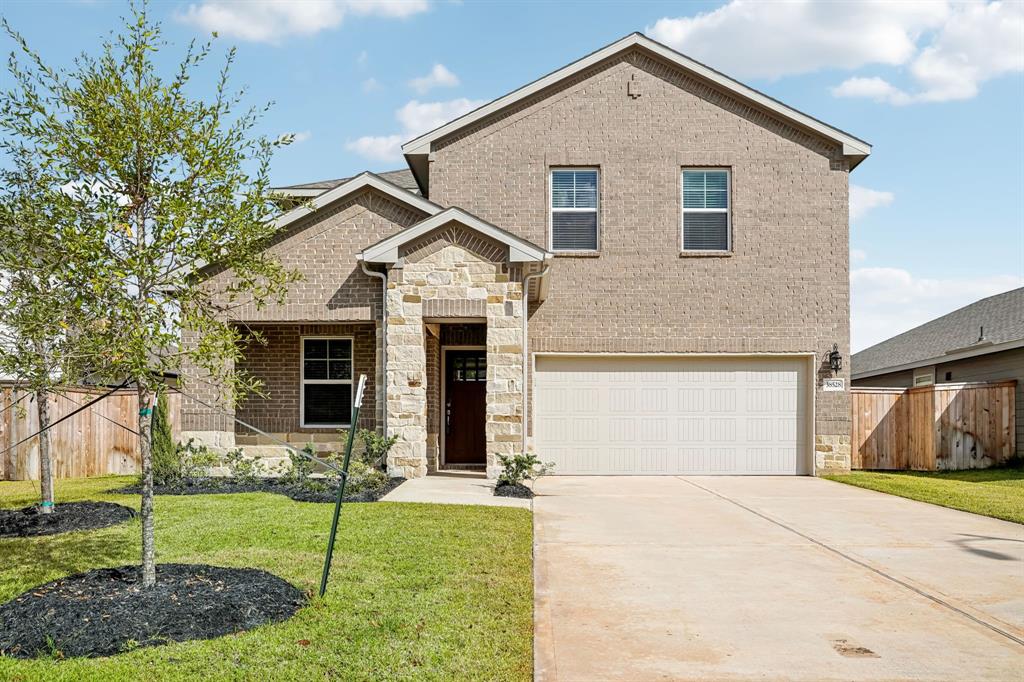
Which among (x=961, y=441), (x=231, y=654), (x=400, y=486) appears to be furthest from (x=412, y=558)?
(x=961, y=441)

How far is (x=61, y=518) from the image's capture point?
32.2 ft

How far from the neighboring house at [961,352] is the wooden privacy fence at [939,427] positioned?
0.42 meters

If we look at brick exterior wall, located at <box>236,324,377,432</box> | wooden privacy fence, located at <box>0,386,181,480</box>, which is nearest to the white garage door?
brick exterior wall, located at <box>236,324,377,432</box>

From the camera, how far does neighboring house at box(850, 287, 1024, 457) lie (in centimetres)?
1878

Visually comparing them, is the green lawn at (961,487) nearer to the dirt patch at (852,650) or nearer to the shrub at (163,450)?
the dirt patch at (852,650)

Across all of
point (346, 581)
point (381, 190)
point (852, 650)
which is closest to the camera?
point (852, 650)

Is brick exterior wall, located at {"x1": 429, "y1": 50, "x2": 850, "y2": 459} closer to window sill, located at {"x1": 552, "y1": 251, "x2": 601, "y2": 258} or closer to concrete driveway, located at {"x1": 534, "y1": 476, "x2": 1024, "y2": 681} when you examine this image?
window sill, located at {"x1": 552, "y1": 251, "x2": 601, "y2": 258}

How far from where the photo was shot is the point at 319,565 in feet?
24.7

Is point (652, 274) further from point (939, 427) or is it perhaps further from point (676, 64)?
point (939, 427)

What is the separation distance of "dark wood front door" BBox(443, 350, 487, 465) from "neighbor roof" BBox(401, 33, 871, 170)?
4324mm

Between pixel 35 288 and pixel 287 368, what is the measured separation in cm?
1060

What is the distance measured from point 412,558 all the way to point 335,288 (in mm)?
8436

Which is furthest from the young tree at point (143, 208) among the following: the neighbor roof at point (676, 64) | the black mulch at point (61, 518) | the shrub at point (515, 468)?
the neighbor roof at point (676, 64)

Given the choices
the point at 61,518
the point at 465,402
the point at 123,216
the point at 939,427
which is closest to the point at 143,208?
the point at 123,216
